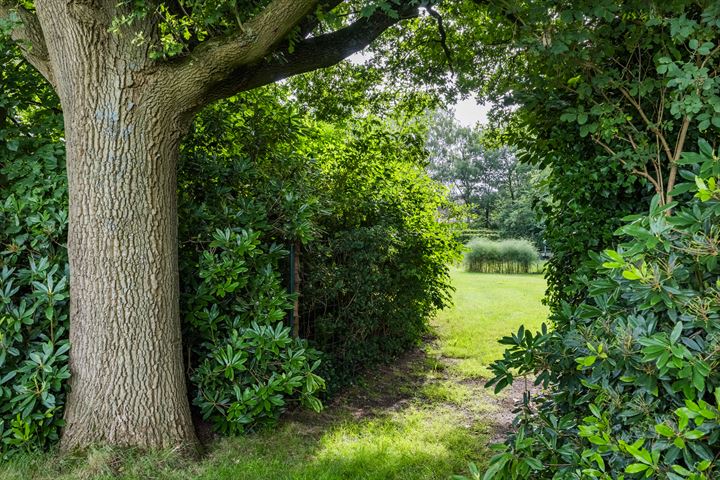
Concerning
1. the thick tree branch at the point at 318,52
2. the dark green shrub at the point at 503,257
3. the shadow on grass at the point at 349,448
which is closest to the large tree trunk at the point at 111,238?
the shadow on grass at the point at 349,448

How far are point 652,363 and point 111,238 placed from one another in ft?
10.1

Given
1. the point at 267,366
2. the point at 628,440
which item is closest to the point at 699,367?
the point at 628,440

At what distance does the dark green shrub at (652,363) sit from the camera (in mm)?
1345

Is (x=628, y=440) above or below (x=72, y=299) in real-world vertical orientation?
below

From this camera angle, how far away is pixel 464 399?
477 centimetres

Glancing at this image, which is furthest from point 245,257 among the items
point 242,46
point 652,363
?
point 652,363

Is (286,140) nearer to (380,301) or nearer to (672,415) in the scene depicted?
(380,301)

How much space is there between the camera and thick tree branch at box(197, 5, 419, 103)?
367cm

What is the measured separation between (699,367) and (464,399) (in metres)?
3.68

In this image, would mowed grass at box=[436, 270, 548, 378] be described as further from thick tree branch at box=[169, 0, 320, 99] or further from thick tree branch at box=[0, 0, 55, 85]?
thick tree branch at box=[0, 0, 55, 85]

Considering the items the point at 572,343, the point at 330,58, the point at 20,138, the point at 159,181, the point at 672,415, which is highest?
the point at 330,58

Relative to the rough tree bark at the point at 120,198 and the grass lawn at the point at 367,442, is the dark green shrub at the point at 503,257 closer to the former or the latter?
the grass lawn at the point at 367,442

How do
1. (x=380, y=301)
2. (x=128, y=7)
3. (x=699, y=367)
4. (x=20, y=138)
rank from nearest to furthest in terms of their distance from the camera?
(x=699, y=367)
(x=128, y=7)
(x=20, y=138)
(x=380, y=301)

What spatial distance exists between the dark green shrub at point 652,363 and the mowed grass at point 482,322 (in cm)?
390
